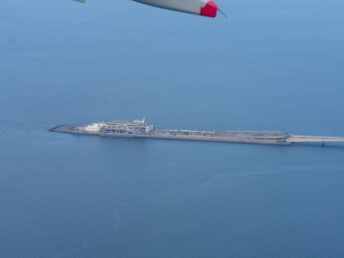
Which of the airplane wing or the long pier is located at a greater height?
the airplane wing

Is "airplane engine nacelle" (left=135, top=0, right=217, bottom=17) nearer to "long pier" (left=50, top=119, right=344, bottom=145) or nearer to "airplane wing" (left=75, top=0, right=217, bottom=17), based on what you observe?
"airplane wing" (left=75, top=0, right=217, bottom=17)

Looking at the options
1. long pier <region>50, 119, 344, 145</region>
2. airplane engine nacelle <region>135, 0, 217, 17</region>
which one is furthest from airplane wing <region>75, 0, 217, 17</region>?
long pier <region>50, 119, 344, 145</region>

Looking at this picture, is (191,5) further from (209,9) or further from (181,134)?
(181,134)

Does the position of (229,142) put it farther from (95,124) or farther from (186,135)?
(95,124)

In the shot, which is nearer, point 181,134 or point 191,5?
point 191,5

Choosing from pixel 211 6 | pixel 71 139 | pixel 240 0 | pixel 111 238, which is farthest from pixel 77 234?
pixel 240 0

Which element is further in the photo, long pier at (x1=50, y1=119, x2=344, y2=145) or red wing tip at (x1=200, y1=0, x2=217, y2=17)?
long pier at (x1=50, y1=119, x2=344, y2=145)

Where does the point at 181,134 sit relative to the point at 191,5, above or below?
below

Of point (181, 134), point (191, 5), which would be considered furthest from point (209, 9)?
point (181, 134)
